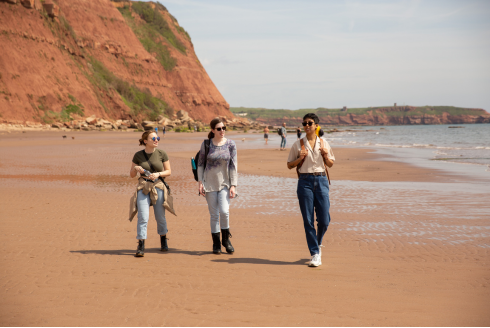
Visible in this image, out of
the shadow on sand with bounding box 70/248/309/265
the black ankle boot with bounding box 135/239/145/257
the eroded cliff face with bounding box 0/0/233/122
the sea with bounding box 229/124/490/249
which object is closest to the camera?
the shadow on sand with bounding box 70/248/309/265

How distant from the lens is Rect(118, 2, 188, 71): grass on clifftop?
97.1m

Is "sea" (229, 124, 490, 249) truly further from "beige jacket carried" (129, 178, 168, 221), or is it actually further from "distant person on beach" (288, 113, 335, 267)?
"beige jacket carried" (129, 178, 168, 221)

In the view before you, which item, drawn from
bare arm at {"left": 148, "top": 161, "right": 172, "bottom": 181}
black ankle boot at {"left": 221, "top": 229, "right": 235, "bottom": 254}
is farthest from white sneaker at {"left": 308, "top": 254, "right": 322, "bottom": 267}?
bare arm at {"left": 148, "top": 161, "right": 172, "bottom": 181}

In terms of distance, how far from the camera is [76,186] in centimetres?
1288

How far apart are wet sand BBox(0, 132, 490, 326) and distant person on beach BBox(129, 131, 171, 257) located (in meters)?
0.42

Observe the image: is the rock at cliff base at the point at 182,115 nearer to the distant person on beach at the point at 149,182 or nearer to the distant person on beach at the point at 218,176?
the distant person on beach at the point at 149,182

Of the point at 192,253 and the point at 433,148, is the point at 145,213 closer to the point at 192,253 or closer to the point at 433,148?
the point at 192,253

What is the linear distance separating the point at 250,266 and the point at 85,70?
6665 centimetres

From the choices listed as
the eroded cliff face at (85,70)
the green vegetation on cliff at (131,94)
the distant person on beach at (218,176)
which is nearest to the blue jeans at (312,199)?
the distant person on beach at (218,176)

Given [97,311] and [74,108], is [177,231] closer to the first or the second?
[97,311]

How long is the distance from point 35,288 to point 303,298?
3.08 metres

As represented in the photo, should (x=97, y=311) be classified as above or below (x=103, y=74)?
below

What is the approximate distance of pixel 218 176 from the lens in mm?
6348

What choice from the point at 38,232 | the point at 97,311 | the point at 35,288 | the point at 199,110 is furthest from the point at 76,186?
the point at 199,110
